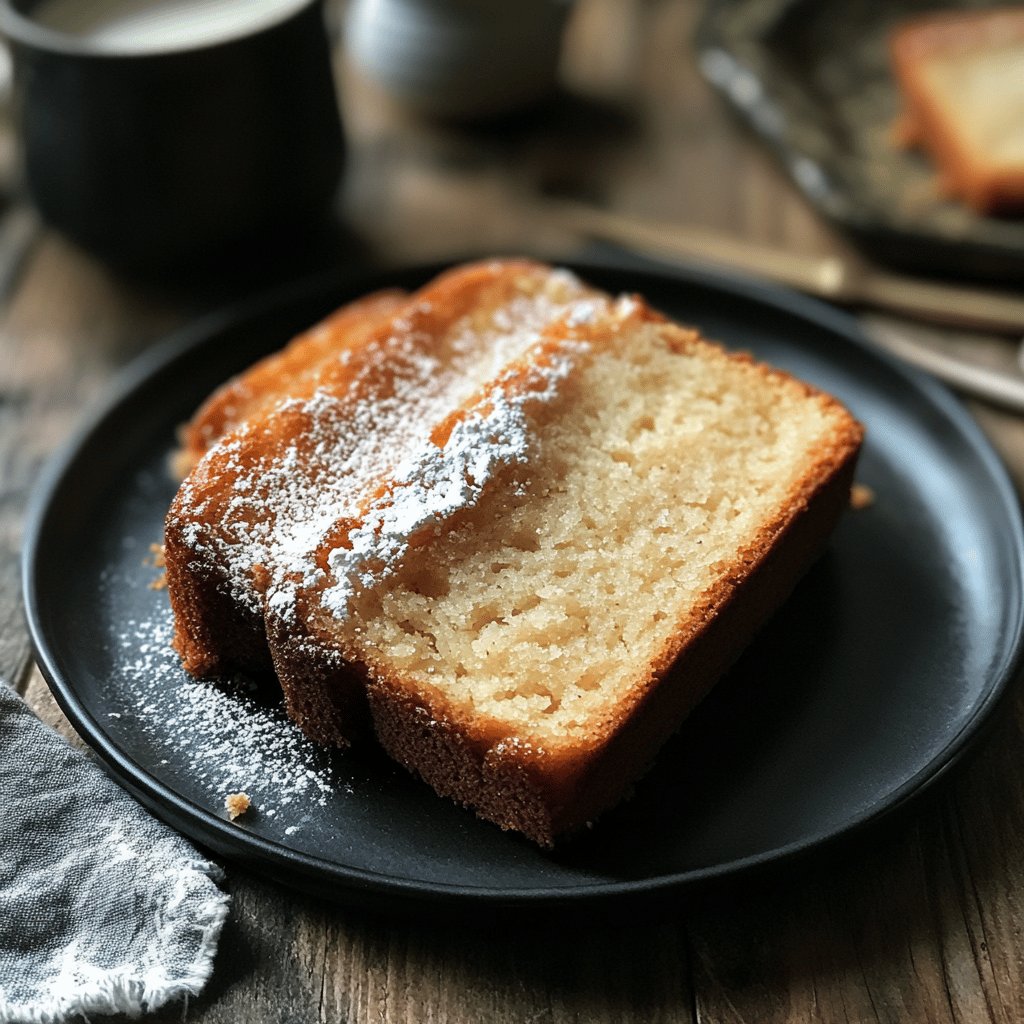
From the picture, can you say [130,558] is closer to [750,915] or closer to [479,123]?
[750,915]

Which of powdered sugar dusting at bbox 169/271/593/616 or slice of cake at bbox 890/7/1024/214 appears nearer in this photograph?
powdered sugar dusting at bbox 169/271/593/616

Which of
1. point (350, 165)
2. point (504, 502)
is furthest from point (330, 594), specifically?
point (350, 165)

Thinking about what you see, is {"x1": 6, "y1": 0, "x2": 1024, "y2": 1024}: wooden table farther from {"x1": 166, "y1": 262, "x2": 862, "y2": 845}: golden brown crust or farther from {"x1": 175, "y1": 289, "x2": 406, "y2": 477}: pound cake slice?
{"x1": 175, "y1": 289, "x2": 406, "y2": 477}: pound cake slice

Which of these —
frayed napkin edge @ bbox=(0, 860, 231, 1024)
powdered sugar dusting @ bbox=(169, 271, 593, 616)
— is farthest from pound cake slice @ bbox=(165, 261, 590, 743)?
frayed napkin edge @ bbox=(0, 860, 231, 1024)

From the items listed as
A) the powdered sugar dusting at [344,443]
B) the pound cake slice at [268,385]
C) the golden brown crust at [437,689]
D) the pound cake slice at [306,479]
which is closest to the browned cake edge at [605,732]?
the golden brown crust at [437,689]

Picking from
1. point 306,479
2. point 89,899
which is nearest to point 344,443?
point 306,479

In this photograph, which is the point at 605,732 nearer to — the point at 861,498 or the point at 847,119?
the point at 861,498
